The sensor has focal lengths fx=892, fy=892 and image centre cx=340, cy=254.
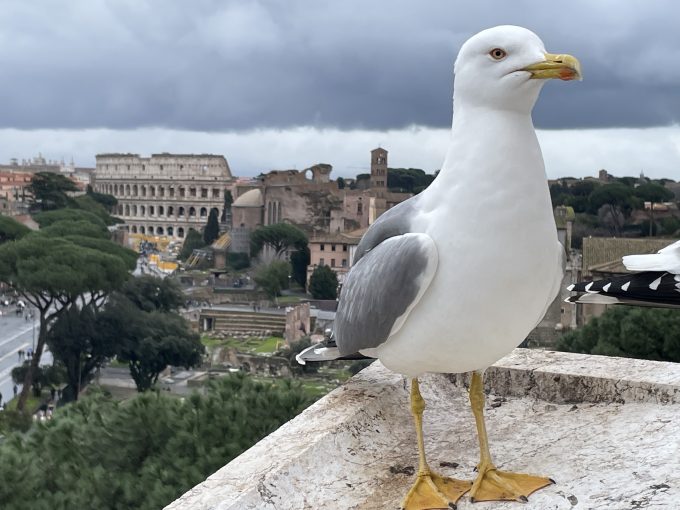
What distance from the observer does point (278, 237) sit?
83.5ft

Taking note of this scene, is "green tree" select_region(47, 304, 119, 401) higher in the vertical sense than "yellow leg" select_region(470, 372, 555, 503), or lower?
lower

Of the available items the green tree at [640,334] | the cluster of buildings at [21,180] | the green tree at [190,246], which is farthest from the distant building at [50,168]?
the green tree at [640,334]

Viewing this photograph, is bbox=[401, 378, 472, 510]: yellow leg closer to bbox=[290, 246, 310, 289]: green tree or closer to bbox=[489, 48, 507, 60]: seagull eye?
bbox=[489, 48, 507, 60]: seagull eye

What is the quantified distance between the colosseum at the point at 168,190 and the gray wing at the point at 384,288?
37.7 m

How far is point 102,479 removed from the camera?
3.28 m

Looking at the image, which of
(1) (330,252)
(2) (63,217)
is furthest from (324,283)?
(2) (63,217)

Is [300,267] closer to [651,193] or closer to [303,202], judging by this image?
[303,202]

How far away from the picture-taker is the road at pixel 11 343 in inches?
535

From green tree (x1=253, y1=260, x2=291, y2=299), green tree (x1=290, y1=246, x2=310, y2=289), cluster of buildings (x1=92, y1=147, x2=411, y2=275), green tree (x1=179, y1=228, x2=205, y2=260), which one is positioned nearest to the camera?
green tree (x1=253, y1=260, x2=291, y2=299)

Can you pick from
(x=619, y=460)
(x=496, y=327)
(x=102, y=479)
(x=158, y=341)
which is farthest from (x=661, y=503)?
(x=158, y=341)

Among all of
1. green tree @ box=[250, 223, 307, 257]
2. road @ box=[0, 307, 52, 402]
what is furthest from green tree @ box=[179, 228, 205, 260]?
road @ box=[0, 307, 52, 402]

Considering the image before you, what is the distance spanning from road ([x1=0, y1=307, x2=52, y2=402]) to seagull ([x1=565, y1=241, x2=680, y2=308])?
12067mm

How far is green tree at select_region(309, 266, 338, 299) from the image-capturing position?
2075cm

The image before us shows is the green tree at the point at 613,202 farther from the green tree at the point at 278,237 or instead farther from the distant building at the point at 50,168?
the distant building at the point at 50,168
